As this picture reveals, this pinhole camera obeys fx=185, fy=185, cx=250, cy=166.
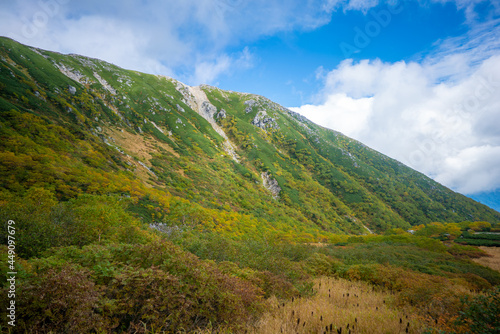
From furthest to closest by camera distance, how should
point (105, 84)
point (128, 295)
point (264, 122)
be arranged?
point (264, 122)
point (105, 84)
point (128, 295)

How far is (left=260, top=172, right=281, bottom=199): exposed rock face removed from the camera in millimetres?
88188

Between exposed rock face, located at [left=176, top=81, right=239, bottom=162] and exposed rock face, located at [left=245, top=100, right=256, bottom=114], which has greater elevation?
exposed rock face, located at [left=245, top=100, right=256, bottom=114]

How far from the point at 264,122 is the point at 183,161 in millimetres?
89086

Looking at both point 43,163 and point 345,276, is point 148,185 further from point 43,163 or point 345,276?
point 345,276

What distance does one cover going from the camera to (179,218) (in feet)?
111

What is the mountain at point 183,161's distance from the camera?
29.6 metres

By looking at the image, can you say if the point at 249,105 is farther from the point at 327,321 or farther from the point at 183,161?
the point at 327,321

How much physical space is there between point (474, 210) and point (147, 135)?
225792mm

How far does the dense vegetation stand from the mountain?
1.53ft

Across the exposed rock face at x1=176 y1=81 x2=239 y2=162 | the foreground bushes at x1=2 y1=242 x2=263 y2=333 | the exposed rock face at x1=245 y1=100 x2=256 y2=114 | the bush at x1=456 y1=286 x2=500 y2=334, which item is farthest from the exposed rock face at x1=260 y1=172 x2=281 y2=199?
the bush at x1=456 y1=286 x2=500 y2=334

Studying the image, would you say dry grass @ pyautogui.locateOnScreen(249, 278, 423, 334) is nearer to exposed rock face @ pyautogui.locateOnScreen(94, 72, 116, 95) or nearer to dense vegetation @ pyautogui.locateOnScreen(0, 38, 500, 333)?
dense vegetation @ pyautogui.locateOnScreen(0, 38, 500, 333)

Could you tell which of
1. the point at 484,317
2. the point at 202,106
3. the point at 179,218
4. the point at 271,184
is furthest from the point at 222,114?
the point at 484,317

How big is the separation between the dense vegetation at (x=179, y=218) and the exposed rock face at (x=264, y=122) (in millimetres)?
1112

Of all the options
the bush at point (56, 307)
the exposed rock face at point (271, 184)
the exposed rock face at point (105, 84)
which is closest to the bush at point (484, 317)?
the bush at point (56, 307)
